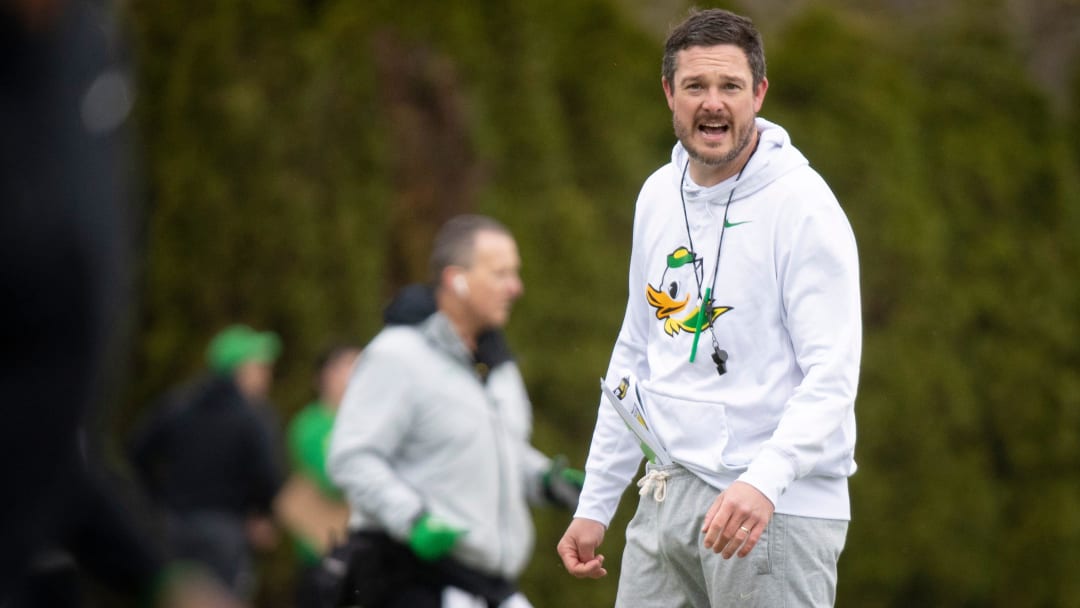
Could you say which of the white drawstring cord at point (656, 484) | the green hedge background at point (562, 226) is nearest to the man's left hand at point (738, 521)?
the white drawstring cord at point (656, 484)

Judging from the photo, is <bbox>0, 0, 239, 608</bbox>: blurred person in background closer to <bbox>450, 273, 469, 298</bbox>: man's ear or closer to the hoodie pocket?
the hoodie pocket

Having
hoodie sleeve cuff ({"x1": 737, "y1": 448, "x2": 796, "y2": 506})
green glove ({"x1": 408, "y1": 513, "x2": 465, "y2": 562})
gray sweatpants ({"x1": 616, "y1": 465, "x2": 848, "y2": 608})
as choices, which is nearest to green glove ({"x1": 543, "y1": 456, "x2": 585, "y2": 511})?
green glove ({"x1": 408, "y1": 513, "x2": 465, "y2": 562})

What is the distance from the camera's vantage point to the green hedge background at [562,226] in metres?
9.65

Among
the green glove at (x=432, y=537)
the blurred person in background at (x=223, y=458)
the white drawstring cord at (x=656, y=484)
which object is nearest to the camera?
the white drawstring cord at (x=656, y=484)

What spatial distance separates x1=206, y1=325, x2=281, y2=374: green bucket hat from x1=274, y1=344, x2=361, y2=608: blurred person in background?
442 millimetres

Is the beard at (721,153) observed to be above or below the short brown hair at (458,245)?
above

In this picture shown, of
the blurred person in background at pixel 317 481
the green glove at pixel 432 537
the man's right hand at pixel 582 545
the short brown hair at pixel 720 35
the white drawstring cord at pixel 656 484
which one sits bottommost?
the blurred person in background at pixel 317 481

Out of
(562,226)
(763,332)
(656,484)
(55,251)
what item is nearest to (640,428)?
(656,484)

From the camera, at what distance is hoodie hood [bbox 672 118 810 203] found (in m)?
3.79

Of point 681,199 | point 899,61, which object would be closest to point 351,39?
point 899,61

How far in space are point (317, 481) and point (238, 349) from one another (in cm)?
85

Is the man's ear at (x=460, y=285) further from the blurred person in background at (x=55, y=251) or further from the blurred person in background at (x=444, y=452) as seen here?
the blurred person in background at (x=55, y=251)

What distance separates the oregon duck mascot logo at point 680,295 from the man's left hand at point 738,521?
517 mm

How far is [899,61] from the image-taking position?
10.4m
